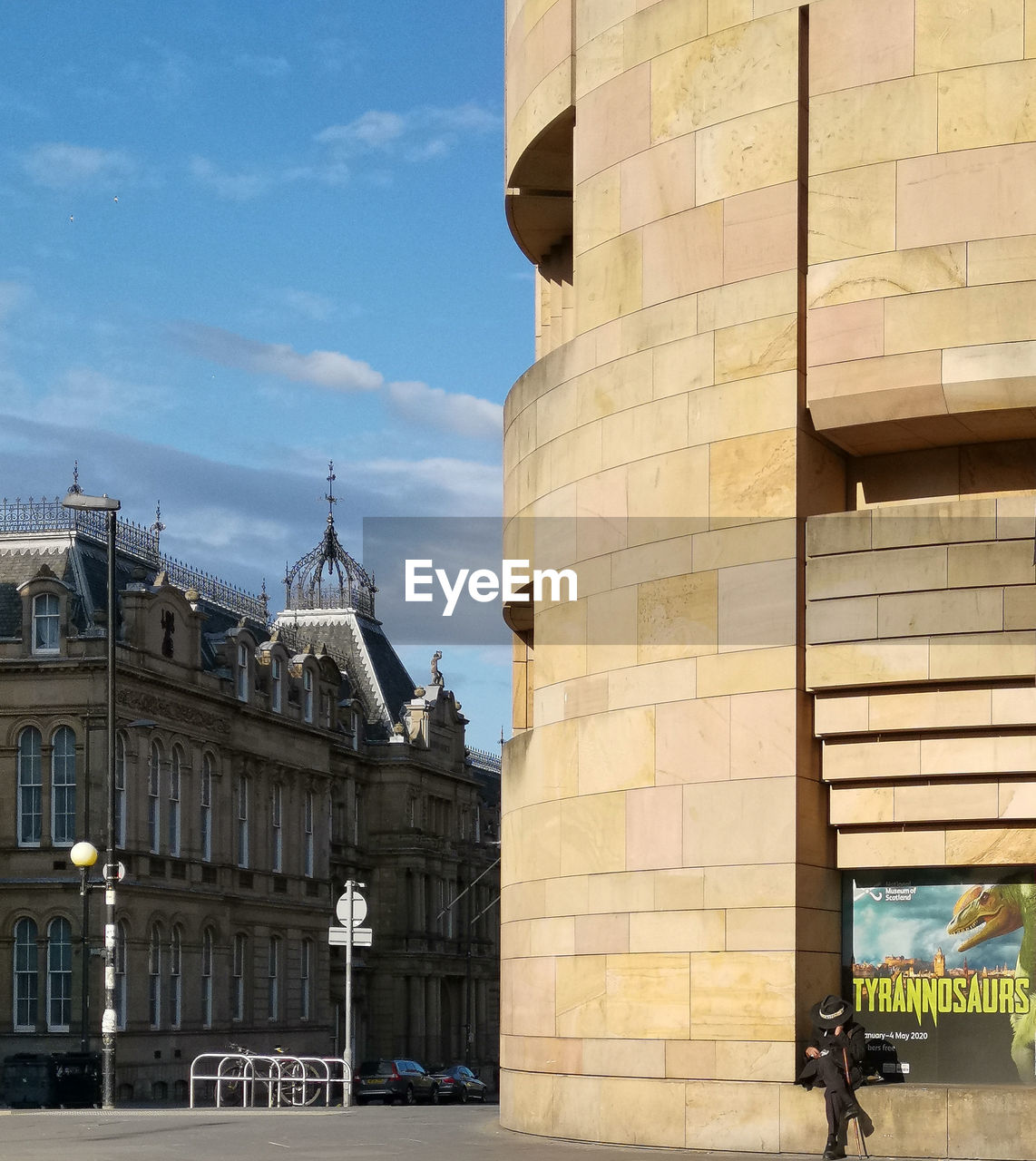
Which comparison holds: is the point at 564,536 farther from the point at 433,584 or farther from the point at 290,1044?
the point at 290,1044

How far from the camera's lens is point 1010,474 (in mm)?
24078

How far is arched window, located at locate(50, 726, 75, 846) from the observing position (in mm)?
62562

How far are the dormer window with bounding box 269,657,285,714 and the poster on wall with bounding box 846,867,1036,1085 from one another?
5490 centimetres

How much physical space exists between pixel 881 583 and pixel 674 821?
3.82m

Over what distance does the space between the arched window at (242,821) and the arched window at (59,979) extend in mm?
11986

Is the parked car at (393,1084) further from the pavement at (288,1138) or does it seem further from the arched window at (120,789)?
the pavement at (288,1138)

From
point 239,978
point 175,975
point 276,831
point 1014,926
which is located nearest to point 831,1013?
point 1014,926

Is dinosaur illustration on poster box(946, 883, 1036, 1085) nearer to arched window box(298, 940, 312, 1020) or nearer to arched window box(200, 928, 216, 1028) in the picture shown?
arched window box(200, 928, 216, 1028)

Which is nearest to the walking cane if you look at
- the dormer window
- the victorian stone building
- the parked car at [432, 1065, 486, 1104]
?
the victorian stone building

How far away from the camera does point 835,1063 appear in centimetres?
2208

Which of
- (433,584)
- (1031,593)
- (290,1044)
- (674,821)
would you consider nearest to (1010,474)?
(1031,593)

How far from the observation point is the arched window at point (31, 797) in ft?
206

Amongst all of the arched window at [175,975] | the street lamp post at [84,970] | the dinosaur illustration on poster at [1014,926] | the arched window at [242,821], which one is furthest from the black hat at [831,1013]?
the arched window at [242,821]

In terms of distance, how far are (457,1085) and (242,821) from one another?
1499 centimetres
